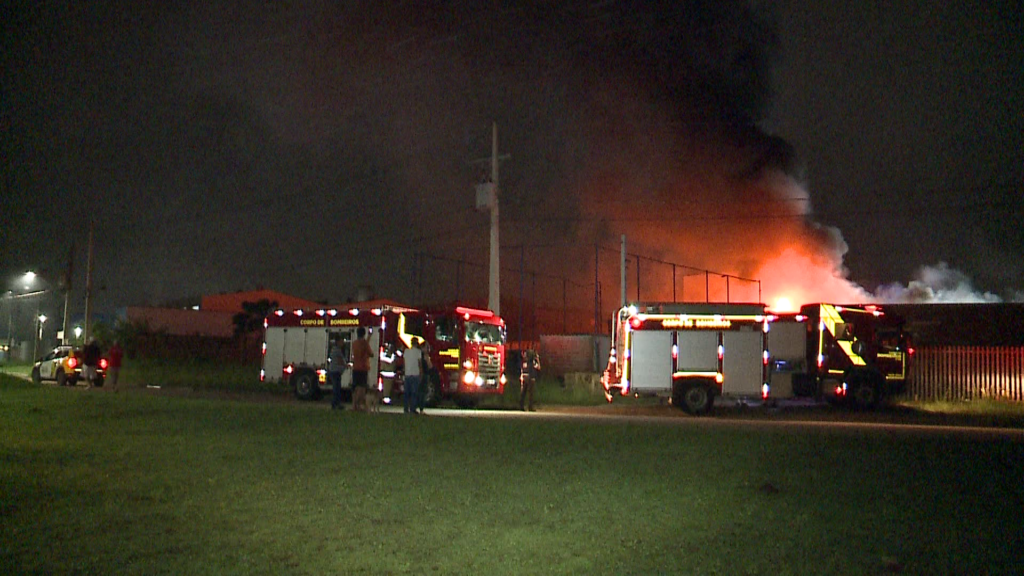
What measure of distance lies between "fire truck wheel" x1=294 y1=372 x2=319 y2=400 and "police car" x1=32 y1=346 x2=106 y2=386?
30.0 ft

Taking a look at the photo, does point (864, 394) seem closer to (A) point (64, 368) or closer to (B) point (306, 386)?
(B) point (306, 386)

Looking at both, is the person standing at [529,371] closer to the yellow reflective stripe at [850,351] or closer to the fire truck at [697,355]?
the fire truck at [697,355]

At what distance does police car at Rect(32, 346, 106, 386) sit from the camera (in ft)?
104

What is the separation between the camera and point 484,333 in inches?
1009

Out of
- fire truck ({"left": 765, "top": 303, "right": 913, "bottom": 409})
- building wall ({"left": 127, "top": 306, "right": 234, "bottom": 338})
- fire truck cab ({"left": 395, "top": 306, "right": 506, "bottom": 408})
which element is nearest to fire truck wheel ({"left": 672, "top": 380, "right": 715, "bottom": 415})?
fire truck ({"left": 765, "top": 303, "right": 913, "bottom": 409})

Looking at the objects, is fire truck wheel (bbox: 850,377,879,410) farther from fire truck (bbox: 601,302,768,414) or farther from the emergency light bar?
the emergency light bar

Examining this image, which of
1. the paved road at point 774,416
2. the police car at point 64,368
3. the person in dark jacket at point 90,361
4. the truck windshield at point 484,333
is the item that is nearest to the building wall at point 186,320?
the police car at point 64,368

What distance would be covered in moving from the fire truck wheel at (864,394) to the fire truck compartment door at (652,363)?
5.84m

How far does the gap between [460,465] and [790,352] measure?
15.4 meters

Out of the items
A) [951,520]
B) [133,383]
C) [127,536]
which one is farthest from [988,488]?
[133,383]

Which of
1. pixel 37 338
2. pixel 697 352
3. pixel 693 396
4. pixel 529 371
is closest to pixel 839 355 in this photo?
pixel 697 352

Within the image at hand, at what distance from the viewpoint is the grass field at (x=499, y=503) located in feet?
21.0

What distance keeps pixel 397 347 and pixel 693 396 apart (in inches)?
339

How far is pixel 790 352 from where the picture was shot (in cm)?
2350
